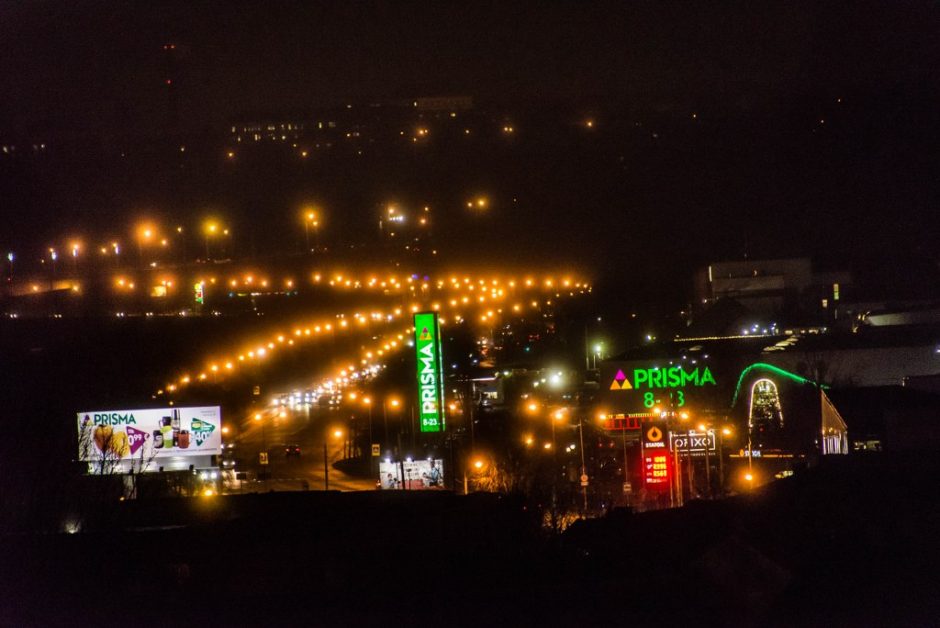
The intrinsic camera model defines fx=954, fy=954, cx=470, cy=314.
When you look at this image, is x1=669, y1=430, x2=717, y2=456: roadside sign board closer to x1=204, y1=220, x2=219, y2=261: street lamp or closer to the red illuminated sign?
the red illuminated sign

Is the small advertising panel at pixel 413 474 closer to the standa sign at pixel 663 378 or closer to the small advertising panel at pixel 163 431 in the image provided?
the small advertising panel at pixel 163 431

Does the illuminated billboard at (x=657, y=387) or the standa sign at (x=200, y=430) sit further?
the illuminated billboard at (x=657, y=387)

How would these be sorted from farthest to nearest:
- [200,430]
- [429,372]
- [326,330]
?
[326,330], [429,372], [200,430]

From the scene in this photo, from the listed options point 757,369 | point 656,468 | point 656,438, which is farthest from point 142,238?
point 656,468

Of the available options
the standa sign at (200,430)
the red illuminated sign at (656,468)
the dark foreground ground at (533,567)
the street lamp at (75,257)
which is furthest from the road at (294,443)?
the dark foreground ground at (533,567)

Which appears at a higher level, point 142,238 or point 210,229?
point 210,229

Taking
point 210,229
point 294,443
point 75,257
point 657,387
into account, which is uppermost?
point 210,229

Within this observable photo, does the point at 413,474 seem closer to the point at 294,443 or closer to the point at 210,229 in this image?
the point at 294,443
